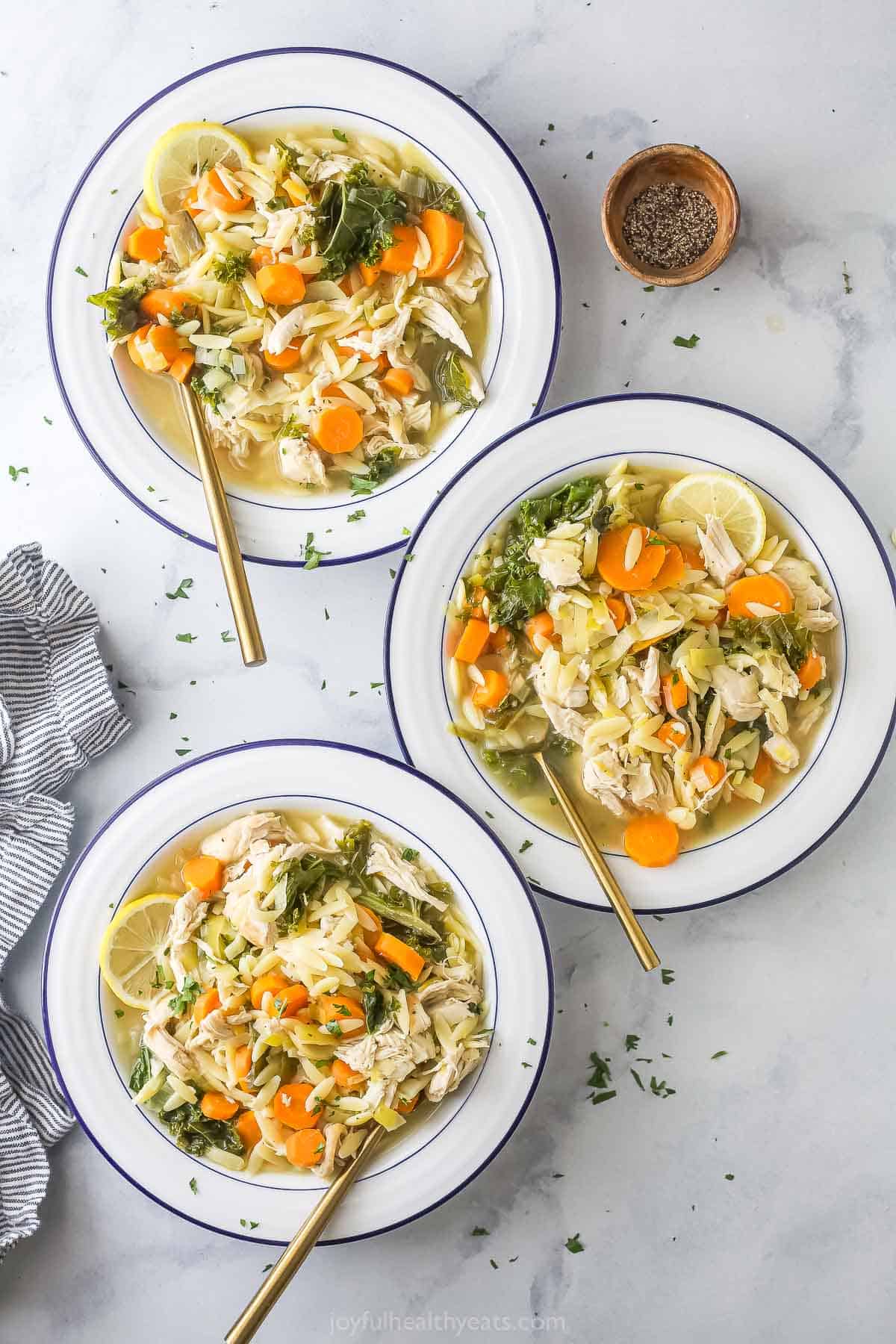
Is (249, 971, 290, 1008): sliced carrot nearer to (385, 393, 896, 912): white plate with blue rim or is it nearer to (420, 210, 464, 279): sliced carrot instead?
(385, 393, 896, 912): white plate with blue rim

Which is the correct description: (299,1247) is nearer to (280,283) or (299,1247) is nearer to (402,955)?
(402,955)

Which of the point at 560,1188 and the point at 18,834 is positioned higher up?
the point at 18,834

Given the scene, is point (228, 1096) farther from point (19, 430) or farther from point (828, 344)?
point (828, 344)

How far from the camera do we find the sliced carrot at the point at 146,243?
10.6 feet

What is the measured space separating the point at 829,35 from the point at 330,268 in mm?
1958

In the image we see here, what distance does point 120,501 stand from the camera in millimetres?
3652

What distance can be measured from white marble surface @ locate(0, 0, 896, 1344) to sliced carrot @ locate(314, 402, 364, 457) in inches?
20.8

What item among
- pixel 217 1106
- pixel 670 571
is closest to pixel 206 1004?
pixel 217 1106

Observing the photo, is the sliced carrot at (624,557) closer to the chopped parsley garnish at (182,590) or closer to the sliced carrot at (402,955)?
the sliced carrot at (402,955)

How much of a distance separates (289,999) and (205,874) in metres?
0.48

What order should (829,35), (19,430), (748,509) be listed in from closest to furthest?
(748,509) → (829,35) → (19,430)

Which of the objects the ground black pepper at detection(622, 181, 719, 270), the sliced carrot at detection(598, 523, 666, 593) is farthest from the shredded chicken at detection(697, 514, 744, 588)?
the ground black pepper at detection(622, 181, 719, 270)

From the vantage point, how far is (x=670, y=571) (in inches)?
122

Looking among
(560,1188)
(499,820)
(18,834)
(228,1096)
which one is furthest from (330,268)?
(560,1188)
